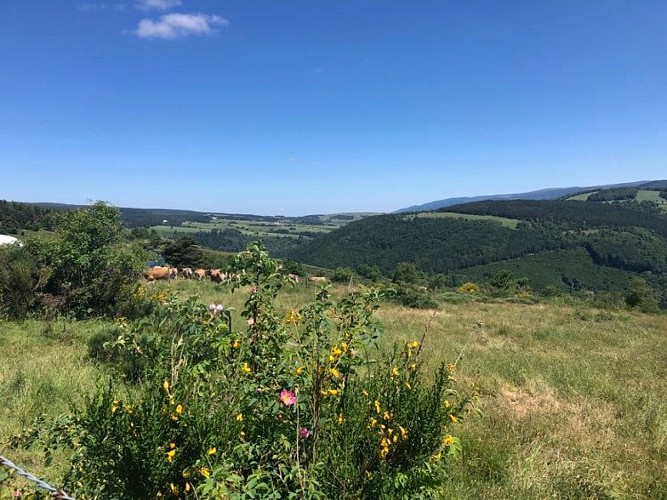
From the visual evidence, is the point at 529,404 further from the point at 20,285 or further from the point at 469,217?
the point at 469,217

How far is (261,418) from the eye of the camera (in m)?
2.30

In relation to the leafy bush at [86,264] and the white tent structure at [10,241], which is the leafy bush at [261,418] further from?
the white tent structure at [10,241]

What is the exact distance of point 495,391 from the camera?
6637 mm

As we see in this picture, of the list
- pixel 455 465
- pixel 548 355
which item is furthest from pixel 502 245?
pixel 455 465

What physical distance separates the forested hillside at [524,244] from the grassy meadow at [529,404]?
210ft

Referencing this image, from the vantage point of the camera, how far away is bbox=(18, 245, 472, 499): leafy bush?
201 cm

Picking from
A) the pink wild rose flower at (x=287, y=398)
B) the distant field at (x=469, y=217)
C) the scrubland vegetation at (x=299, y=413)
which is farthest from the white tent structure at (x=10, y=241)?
the distant field at (x=469, y=217)

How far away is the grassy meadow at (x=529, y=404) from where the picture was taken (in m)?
3.60

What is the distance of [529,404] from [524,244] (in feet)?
370

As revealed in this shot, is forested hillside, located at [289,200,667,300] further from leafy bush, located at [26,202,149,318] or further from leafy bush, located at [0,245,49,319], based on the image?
leafy bush, located at [0,245,49,319]

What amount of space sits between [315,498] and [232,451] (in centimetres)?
49

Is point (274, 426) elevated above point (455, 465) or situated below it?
above

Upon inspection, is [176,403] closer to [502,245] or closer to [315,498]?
[315,498]

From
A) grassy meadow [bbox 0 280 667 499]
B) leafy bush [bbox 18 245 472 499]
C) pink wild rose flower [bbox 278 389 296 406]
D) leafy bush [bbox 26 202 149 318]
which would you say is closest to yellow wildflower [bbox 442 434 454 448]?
leafy bush [bbox 18 245 472 499]
